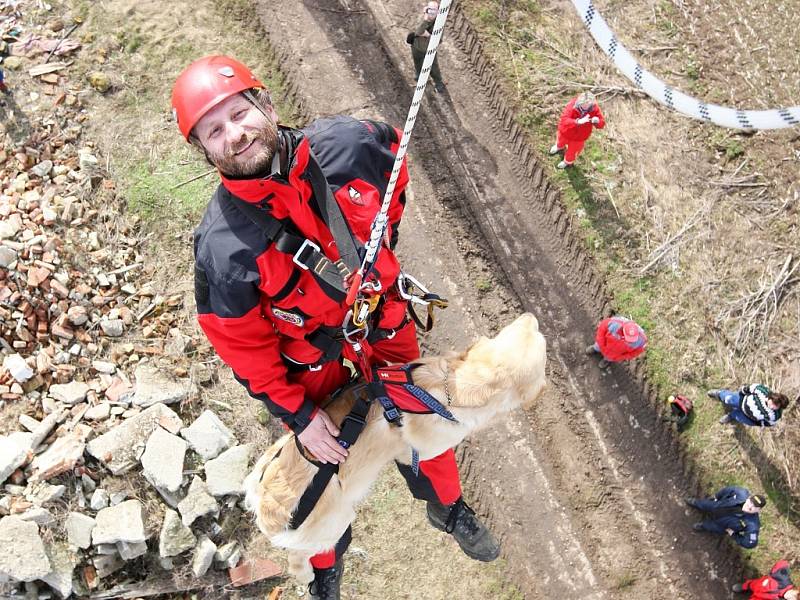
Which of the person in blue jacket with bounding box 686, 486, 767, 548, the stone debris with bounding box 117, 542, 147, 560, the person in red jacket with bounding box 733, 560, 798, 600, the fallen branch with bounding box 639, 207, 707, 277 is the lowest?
the person in red jacket with bounding box 733, 560, 798, 600

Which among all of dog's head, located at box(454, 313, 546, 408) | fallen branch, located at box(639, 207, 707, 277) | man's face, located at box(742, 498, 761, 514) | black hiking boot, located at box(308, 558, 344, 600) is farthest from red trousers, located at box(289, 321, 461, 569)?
fallen branch, located at box(639, 207, 707, 277)

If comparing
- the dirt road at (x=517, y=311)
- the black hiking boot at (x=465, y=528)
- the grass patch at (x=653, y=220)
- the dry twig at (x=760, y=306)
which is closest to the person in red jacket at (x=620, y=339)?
the dirt road at (x=517, y=311)

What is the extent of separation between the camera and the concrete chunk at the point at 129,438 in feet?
20.4

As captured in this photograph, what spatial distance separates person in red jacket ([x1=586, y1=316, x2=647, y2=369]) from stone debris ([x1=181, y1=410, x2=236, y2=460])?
4464 mm

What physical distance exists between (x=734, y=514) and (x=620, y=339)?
232 centimetres

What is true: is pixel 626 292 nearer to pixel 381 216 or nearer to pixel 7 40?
pixel 381 216

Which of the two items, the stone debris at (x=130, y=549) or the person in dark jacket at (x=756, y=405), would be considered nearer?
the stone debris at (x=130, y=549)

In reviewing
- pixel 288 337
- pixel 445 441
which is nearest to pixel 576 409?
pixel 445 441

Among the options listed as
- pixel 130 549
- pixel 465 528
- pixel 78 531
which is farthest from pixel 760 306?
pixel 78 531

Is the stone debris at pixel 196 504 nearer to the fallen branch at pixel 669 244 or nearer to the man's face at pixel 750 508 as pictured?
the man's face at pixel 750 508

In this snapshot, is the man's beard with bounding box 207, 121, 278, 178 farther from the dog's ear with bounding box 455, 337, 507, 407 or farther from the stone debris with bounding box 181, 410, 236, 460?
the stone debris with bounding box 181, 410, 236, 460

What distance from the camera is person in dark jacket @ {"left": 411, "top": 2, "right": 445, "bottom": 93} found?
827 centimetres

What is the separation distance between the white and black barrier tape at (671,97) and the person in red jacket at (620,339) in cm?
351

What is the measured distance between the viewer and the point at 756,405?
23.4ft
